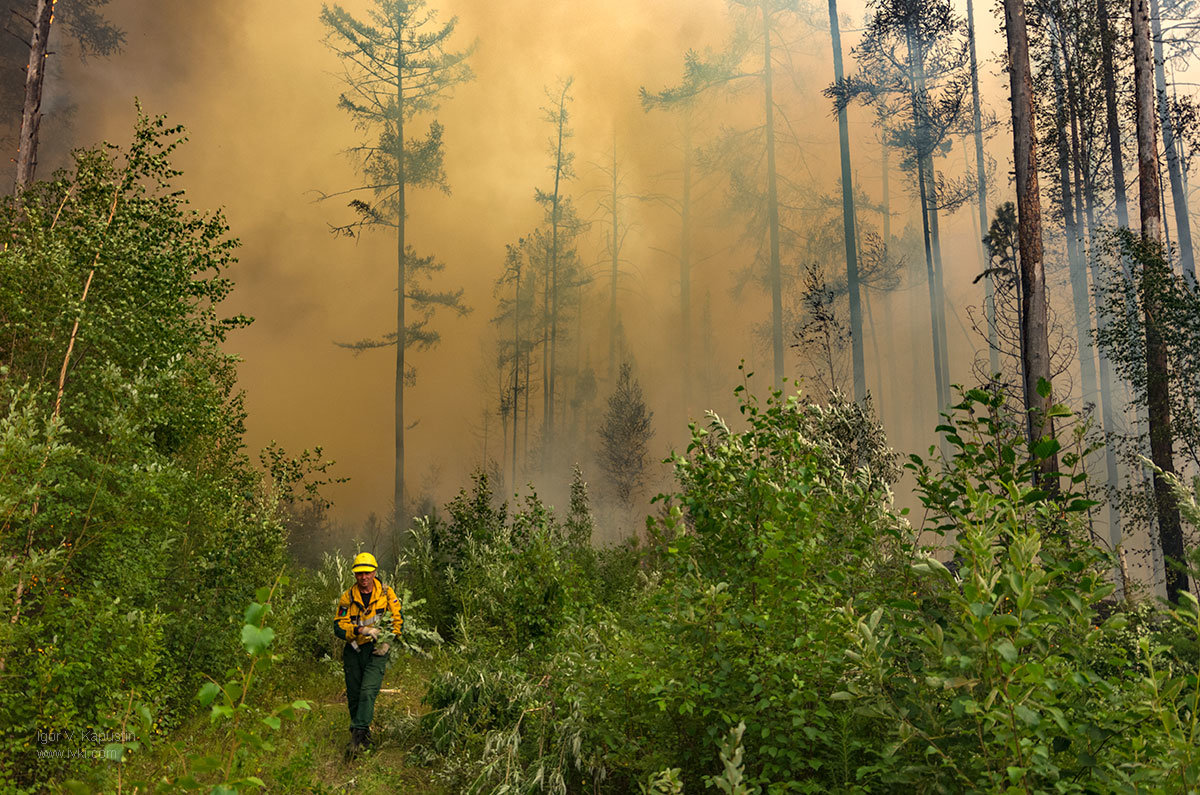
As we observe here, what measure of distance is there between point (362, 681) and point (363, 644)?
0.32 metres

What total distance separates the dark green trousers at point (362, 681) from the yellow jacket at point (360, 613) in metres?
0.09

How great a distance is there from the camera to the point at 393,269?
75.2 feet

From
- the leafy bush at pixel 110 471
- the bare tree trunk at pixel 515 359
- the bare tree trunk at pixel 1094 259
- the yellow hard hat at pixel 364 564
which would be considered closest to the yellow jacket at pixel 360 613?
the yellow hard hat at pixel 364 564

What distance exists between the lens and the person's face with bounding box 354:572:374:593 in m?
6.80

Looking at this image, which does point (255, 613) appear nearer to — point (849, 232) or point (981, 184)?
point (849, 232)

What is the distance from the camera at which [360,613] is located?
6.80 metres

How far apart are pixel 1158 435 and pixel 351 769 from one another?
11.9m

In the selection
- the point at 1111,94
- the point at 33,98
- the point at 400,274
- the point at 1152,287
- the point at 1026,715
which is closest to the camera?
the point at 1026,715

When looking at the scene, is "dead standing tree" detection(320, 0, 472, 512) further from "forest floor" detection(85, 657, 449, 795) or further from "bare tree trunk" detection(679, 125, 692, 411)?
"forest floor" detection(85, 657, 449, 795)

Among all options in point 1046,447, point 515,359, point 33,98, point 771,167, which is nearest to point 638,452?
point 515,359

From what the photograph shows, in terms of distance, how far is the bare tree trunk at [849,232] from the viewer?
2092 cm

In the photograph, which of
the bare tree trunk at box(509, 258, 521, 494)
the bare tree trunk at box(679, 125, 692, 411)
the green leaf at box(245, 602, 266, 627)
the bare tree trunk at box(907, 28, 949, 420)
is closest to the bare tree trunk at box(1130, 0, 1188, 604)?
the bare tree trunk at box(907, 28, 949, 420)

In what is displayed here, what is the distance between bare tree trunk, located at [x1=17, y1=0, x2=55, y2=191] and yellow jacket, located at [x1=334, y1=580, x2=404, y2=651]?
319 inches

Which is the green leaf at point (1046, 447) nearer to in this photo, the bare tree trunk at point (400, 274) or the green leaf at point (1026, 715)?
the green leaf at point (1026, 715)
